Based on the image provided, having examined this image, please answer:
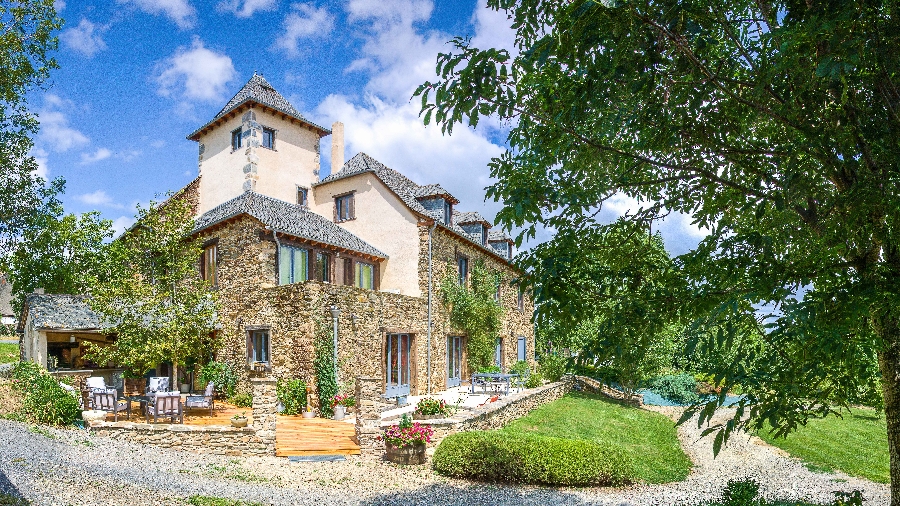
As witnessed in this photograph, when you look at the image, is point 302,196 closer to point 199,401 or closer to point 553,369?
point 199,401

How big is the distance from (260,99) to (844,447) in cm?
2450

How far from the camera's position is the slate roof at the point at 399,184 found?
2343cm

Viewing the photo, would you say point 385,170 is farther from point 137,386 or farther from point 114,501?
point 114,501

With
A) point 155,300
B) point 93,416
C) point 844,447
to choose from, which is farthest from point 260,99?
point 844,447

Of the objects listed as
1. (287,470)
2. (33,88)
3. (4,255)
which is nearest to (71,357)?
(4,255)

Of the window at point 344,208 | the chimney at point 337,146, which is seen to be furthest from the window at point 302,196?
the window at point 344,208

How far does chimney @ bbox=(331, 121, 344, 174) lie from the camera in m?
27.8

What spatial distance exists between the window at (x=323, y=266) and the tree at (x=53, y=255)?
11.4 m

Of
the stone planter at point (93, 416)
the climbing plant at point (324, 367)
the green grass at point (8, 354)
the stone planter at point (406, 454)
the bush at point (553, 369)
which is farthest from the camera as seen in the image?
the green grass at point (8, 354)

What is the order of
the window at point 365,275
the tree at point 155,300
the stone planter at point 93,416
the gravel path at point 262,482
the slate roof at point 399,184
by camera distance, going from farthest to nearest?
the slate roof at point 399,184, the window at point 365,275, the tree at point 155,300, the stone planter at point 93,416, the gravel path at point 262,482

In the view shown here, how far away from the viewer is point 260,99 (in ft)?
81.1

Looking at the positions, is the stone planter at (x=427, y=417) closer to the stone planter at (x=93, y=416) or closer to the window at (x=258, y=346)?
the window at (x=258, y=346)

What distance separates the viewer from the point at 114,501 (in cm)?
819

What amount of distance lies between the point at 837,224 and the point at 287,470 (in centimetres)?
1100
